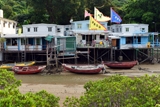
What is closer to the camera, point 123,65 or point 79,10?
point 123,65

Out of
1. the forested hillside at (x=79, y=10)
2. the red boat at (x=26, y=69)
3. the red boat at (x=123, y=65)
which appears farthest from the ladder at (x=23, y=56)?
the forested hillside at (x=79, y=10)

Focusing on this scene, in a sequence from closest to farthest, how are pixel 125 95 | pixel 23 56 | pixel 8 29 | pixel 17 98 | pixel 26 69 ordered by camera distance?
pixel 17 98 < pixel 125 95 < pixel 26 69 < pixel 23 56 < pixel 8 29

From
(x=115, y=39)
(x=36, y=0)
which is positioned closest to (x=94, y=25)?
(x=115, y=39)

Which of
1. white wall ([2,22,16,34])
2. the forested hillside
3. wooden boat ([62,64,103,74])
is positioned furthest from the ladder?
the forested hillside

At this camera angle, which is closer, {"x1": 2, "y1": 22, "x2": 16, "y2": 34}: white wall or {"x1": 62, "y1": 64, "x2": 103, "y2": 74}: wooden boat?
{"x1": 62, "y1": 64, "x2": 103, "y2": 74}: wooden boat

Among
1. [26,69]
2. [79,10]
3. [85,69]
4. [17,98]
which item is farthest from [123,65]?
[17,98]

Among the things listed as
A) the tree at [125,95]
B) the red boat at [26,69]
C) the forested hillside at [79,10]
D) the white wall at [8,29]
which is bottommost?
the red boat at [26,69]

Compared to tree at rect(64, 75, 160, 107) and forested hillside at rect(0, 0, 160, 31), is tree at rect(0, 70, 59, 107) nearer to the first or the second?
tree at rect(64, 75, 160, 107)

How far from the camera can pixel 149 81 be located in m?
9.75

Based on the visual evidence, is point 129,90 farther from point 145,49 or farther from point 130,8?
point 130,8

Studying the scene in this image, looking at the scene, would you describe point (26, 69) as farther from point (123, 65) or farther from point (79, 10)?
point (79, 10)

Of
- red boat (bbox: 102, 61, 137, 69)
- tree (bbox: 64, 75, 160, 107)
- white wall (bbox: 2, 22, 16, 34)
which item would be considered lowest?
red boat (bbox: 102, 61, 137, 69)

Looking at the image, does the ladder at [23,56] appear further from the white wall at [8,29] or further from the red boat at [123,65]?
the red boat at [123,65]

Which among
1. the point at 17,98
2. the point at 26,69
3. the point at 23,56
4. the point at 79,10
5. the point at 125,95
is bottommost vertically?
the point at 26,69
